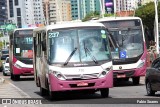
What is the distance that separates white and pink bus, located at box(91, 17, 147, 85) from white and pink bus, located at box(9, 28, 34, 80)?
1105 centimetres

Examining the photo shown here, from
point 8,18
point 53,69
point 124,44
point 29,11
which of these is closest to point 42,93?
point 53,69

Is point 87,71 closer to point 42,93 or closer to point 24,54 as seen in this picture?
point 42,93

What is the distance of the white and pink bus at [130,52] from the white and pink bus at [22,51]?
1105 centimetres

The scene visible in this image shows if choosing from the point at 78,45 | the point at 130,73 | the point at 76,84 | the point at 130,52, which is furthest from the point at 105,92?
the point at 130,52

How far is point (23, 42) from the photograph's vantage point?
36938mm

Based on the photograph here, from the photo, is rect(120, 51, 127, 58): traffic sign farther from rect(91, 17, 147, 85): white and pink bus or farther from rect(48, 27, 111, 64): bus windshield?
rect(48, 27, 111, 64): bus windshield

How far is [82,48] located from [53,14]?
13818 cm

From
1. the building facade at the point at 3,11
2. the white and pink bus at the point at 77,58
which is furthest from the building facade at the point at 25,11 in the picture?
the white and pink bus at the point at 77,58

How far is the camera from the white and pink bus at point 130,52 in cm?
2652

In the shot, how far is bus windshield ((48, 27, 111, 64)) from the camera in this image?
19141mm

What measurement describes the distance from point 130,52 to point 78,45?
774 cm

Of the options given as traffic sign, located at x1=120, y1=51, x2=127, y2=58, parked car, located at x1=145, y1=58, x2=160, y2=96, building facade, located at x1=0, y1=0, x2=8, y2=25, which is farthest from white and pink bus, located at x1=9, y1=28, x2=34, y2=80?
building facade, located at x1=0, y1=0, x2=8, y2=25

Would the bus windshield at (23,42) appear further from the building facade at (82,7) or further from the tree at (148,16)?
the building facade at (82,7)

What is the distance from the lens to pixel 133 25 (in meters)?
27.0
